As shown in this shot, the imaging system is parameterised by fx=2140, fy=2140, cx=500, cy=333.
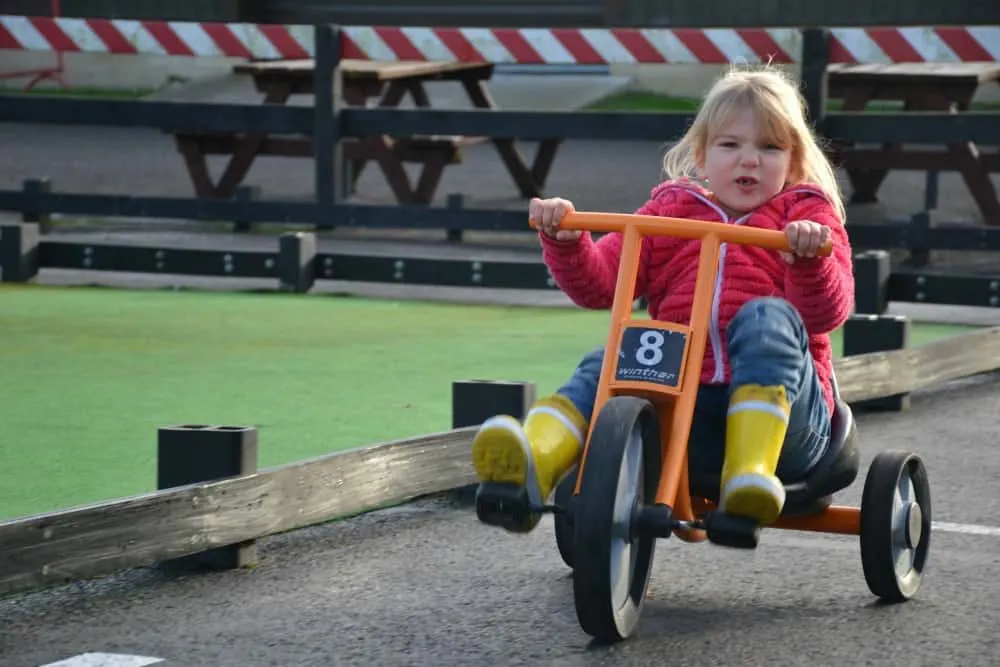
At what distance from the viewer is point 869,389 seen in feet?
21.7

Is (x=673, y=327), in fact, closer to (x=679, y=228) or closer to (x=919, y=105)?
(x=679, y=228)

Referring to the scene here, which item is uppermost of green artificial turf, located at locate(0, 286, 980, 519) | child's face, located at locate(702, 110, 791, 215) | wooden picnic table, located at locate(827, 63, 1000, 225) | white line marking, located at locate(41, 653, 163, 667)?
wooden picnic table, located at locate(827, 63, 1000, 225)

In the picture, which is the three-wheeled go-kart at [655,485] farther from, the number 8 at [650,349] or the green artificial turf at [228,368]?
the green artificial turf at [228,368]

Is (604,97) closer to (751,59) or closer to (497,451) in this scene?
(751,59)

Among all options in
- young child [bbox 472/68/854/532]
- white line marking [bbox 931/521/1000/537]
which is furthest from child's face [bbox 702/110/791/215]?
white line marking [bbox 931/521/1000/537]

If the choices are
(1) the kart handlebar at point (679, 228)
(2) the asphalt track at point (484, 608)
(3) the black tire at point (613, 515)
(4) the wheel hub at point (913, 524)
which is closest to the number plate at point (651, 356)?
(3) the black tire at point (613, 515)

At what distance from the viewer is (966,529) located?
16.6 ft

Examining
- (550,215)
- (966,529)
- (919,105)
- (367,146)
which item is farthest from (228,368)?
(919,105)

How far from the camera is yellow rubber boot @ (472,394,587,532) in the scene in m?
3.85

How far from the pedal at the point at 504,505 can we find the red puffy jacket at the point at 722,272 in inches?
19.8

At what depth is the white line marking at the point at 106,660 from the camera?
3688mm

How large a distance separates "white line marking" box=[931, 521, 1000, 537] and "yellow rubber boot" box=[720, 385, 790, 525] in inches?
48.9

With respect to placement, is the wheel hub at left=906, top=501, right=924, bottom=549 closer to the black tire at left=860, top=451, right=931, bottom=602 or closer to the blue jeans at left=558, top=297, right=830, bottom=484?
the black tire at left=860, top=451, right=931, bottom=602

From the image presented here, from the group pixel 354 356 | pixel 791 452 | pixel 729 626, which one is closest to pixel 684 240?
pixel 791 452
